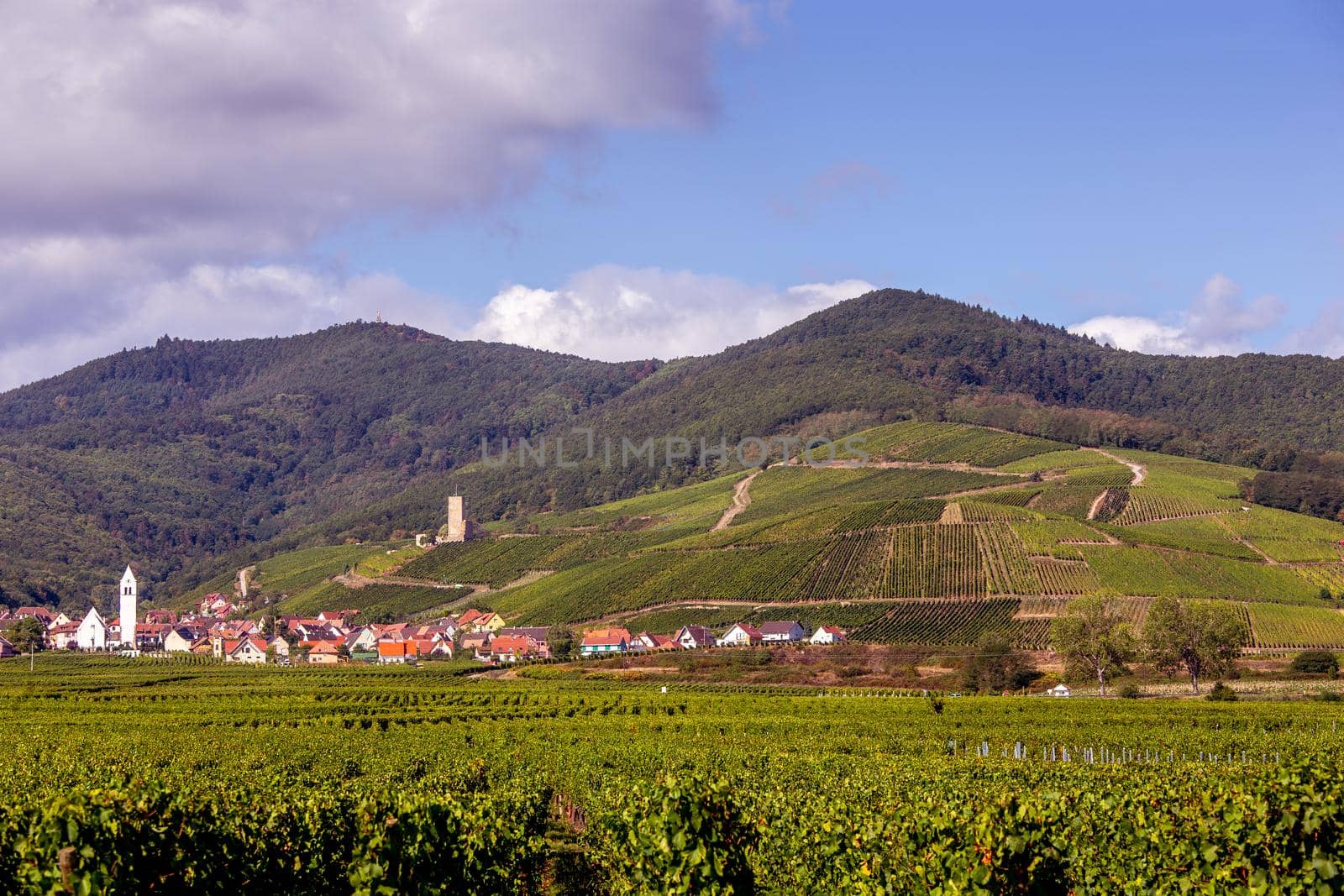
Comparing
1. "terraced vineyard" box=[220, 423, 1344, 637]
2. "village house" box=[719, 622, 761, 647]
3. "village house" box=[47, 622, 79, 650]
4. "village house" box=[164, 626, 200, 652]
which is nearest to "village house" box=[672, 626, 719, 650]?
"village house" box=[719, 622, 761, 647]

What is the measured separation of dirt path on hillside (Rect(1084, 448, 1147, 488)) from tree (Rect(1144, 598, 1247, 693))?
68690mm

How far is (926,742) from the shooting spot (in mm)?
43719

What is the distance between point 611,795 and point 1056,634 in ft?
217

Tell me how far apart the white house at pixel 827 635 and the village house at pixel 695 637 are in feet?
36.4

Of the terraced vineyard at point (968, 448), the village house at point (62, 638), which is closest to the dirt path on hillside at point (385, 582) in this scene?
the village house at point (62, 638)

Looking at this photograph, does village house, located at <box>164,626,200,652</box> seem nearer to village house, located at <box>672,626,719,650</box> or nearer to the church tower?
the church tower

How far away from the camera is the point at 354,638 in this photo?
146 m

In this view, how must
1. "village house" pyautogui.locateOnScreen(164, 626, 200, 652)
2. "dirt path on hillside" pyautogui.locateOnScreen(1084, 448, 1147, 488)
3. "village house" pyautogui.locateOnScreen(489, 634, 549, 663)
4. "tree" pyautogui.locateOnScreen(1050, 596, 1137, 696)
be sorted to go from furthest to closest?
"village house" pyautogui.locateOnScreen(164, 626, 200, 652)
"dirt path on hillside" pyautogui.locateOnScreen(1084, 448, 1147, 488)
"village house" pyautogui.locateOnScreen(489, 634, 549, 663)
"tree" pyautogui.locateOnScreen(1050, 596, 1137, 696)

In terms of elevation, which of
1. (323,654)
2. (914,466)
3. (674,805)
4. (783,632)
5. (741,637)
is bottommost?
(323,654)

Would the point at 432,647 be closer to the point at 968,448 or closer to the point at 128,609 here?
the point at 128,609

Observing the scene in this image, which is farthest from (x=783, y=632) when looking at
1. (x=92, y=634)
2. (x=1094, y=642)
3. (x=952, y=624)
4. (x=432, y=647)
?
(x=92, y=634)

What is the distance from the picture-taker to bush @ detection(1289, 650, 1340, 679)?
267ft

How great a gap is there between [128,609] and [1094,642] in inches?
4679

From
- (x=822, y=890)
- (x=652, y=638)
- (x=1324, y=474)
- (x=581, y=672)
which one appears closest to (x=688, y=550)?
(x=652, y=638)
